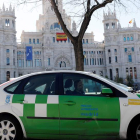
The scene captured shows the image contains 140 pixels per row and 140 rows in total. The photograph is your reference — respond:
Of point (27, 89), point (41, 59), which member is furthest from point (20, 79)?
point (41, 59)

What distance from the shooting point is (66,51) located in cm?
5919

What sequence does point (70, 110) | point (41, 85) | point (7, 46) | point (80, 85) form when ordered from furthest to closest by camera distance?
point (7, 46) < point (41, 85) < point (80, 85) < point (70, 110)

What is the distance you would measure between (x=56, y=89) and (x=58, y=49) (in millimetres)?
54850

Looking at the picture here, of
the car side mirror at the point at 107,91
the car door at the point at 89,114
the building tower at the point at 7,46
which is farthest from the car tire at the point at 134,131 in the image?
the building tower at the point at 7,46

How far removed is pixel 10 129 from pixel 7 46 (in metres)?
53.2

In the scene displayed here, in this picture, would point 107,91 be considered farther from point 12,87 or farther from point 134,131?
point 12,87

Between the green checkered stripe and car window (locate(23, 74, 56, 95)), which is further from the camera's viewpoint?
car window (locate(23, 74, 56, 95))

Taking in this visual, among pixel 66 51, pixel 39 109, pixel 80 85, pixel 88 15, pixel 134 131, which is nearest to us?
pixel 134 131

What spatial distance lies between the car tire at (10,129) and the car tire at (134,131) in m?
2.38

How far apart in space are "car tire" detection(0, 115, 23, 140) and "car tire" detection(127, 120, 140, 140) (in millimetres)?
2378

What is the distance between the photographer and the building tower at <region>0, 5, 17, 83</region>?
53.2 meters

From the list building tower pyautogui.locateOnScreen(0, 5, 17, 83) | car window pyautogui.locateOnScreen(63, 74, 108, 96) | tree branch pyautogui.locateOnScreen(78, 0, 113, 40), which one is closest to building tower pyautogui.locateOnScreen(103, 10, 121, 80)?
building tower pyautogui.locateOnScreen(0, 5, 17, 83)

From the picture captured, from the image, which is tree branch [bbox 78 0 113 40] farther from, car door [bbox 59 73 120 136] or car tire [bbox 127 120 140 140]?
car tire [bbox 127 120 140 140]

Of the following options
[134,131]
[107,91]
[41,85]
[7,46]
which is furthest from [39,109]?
[7,46]
